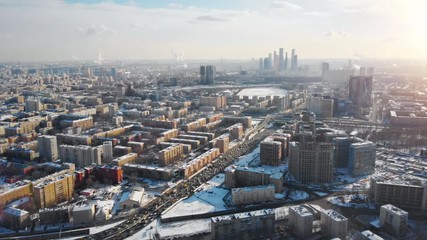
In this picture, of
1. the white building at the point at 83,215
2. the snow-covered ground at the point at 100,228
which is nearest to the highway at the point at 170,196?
the snow-covered ground at the point at 100,228

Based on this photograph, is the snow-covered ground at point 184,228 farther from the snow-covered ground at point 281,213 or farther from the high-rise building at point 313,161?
the high-rise building at point 313,161

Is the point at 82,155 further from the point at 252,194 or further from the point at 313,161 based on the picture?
the point at 313,161

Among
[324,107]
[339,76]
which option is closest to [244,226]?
[324,107]

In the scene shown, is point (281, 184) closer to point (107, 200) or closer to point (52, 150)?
point (107, 200)

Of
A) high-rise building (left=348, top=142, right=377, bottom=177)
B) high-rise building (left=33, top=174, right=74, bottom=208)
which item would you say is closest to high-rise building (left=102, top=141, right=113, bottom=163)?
high-rise building (left=33, top=174, right=74, bottom=208)

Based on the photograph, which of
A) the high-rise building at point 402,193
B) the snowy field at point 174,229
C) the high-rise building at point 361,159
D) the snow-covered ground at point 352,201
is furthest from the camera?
the high-rise building at point 361,159

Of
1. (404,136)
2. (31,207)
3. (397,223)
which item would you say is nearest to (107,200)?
(31,207)
